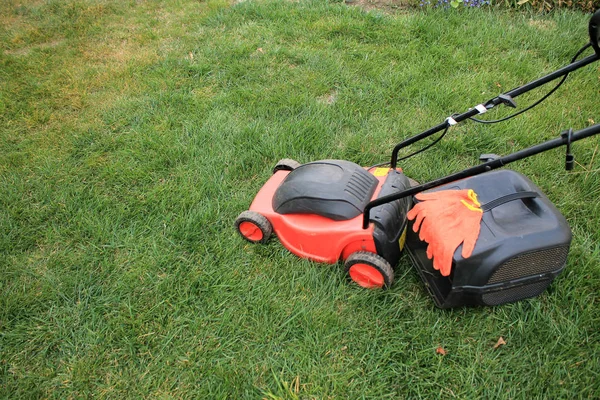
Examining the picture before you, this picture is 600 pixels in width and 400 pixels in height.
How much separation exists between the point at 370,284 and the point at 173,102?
2064 millimetres

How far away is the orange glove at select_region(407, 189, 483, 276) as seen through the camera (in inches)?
61.2

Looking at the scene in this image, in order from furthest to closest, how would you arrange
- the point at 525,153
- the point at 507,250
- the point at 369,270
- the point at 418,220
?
the point at 369,270 < the point at 418,220 < the point at 507,250 < the point at 525,153

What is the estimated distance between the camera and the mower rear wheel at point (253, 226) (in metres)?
2.00

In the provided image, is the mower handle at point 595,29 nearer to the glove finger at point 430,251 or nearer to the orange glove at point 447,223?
the orange glove at point 447,223

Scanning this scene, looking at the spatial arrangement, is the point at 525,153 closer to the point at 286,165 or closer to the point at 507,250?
the point at 507,250

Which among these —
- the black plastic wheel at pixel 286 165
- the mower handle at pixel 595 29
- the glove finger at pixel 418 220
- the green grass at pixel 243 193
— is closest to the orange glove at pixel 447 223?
the glove finger at pixel 418 220

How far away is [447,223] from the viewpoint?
1.62 metres

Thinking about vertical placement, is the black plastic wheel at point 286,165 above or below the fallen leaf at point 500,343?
above

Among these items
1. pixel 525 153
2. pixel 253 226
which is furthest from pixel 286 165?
pixel 525 153

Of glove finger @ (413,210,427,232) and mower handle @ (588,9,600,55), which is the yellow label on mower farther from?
mower handle @ (588,9,600,55)

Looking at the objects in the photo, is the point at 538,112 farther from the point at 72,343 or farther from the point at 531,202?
the point at 72,343

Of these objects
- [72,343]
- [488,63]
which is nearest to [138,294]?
[72,343]

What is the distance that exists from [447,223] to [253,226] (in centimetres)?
90

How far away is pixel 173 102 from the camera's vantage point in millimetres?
3131
